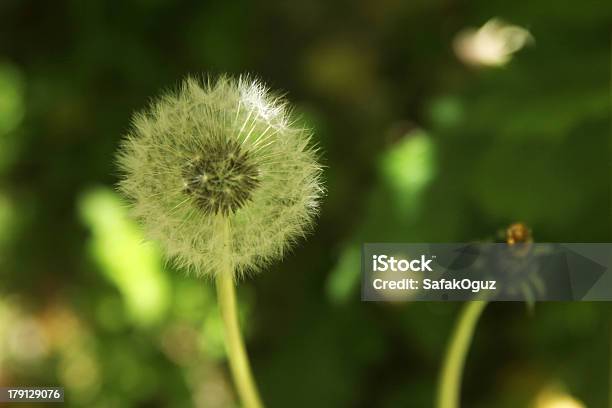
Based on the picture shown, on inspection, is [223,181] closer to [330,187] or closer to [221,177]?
[221,177]

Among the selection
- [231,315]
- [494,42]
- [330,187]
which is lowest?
[231,315]

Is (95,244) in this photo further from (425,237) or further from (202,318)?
(425,237)

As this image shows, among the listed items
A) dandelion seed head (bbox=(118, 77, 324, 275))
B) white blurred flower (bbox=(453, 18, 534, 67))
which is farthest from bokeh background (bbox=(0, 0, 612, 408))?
dandelion seed head (bbox=(118, 77, 324, 275))

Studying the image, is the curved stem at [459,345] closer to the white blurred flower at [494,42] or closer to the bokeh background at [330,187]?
the bokeh background at [330,187]

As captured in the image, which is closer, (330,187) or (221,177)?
(221,177)

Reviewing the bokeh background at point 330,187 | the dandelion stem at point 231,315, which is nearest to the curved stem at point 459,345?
the bokeh background at point 330,187

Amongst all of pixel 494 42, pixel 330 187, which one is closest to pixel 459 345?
pixel 330 187

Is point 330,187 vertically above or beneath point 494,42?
beneath

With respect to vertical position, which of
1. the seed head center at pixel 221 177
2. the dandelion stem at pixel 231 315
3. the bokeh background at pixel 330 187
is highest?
the bokeh background at pixel 330 187

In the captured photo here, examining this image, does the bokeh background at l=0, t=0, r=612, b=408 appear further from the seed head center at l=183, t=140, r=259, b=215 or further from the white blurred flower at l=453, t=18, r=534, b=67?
the seed head center at l=183, t=140, r=259, b=215
